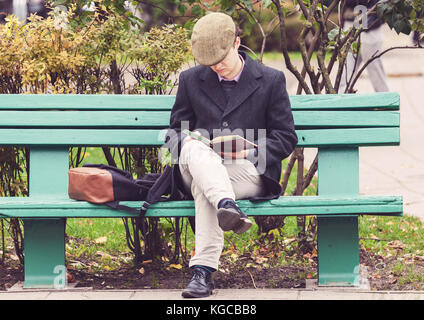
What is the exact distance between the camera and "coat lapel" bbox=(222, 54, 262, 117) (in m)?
4.11

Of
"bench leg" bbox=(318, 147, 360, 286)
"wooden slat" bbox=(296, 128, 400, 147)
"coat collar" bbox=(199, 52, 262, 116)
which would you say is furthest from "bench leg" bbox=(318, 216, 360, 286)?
"coat collar" bbox=(199, 52, 262, 116)

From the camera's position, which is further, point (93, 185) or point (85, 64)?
point (85, 64)

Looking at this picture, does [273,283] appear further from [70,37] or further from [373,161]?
[373,161]

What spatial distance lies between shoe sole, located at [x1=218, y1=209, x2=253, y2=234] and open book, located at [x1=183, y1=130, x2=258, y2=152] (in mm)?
425

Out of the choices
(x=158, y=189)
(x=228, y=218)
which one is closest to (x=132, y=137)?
(x=158, y=189)

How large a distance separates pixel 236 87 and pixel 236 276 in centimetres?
109

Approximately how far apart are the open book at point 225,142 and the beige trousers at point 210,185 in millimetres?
27

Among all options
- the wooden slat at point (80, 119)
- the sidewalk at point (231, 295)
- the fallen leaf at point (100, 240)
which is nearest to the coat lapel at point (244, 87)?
the wooden slat at point (80, 119)

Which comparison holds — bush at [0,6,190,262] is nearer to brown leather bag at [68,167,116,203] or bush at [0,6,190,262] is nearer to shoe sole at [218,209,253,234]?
brown leather bag at [68,167,116,203]

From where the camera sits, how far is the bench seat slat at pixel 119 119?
4.32m

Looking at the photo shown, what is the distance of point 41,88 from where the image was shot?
451 cm

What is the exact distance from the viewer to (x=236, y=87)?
416cm

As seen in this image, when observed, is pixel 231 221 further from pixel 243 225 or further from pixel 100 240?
pixel 100 240
